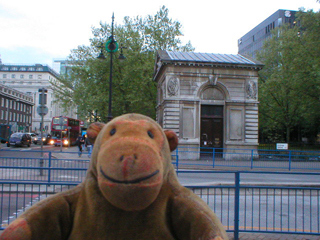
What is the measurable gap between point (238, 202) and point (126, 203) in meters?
4.04

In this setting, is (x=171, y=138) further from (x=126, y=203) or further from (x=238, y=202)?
(x=238, y=202)

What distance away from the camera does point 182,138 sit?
22.6 meters

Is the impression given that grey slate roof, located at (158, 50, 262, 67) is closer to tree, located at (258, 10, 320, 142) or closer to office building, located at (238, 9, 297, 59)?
tree, located at (258, 10, 320, 142)

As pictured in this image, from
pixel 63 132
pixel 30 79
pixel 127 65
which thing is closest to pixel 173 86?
pixel 127 65

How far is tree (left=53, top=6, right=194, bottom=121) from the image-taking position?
109 ft

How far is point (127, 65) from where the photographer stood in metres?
33.3

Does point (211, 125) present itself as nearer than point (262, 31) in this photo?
Yes

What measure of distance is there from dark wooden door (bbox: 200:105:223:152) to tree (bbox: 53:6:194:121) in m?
11.1

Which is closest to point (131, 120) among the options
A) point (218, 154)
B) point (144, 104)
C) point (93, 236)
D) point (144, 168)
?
point (144, 168)

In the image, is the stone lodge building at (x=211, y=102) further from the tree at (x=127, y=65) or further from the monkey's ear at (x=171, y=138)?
the monkey's ear at (x=171, y=138)

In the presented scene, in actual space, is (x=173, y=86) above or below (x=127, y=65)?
below

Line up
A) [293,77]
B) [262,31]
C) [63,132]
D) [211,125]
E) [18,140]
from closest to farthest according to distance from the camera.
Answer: [211,125] → [293,77] → [18,140] → [63,132] → [262,31]

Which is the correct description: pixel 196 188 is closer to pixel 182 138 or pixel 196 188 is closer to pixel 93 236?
pixel 93 236

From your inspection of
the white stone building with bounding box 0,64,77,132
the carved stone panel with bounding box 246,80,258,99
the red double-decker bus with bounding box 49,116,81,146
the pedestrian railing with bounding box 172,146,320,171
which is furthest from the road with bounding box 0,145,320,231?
the white stone building with bounding box 0,64,77,132
